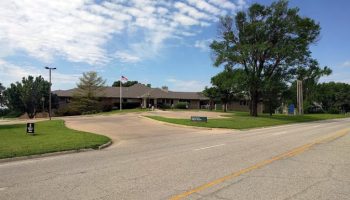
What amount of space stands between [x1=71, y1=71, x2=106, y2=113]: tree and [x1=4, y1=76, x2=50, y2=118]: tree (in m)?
8.66

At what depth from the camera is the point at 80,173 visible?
32.3 ft

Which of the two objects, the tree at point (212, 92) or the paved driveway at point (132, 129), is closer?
the paved driveway at point (132, 129)

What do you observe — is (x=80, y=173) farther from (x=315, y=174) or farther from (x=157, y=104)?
(x=157, y=104)

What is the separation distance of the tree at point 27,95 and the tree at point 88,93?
341 inches

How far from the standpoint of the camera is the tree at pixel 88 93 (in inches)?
2388

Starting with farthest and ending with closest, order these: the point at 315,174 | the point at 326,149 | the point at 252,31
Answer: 1. the point at 252,31
2. the point at 326,149
3. the point at 315,174

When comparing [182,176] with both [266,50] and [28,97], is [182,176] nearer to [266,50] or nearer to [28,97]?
[266,50]

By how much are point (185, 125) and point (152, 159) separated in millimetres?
19553

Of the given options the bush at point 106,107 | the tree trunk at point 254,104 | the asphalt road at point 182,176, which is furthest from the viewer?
the bush at point 106,107

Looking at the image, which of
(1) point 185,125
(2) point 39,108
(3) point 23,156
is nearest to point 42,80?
(2) point 39,108

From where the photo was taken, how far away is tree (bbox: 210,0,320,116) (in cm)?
4812

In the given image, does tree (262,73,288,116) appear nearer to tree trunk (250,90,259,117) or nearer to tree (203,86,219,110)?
tree trunk (250,90,259,117)

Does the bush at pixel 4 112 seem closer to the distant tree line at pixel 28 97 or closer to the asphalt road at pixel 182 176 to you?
the distant tree line at pixel 28 97

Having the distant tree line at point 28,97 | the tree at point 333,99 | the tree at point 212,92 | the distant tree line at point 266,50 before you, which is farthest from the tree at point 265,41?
the tree at point 333,99
